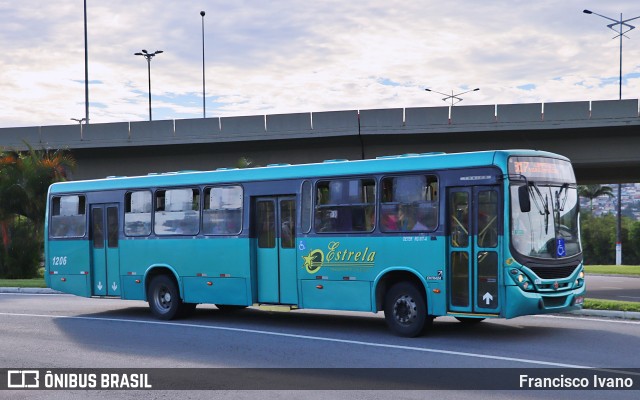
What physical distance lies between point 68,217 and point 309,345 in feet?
29.8

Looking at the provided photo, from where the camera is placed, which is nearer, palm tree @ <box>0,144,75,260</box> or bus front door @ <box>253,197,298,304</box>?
bus front door @ <box>253,197,298,304</box>

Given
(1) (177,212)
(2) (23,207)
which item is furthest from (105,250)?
(2) (23,207)

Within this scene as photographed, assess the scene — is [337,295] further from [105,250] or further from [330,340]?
[105,250]

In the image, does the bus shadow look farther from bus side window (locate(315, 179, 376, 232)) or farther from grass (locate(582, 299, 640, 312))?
grass (locate(582, 299, 640, 312))

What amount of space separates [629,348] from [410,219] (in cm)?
402

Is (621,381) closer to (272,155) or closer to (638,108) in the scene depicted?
(638,108)

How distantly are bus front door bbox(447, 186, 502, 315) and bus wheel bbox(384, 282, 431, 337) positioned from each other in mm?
586

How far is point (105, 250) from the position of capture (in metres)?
19.2

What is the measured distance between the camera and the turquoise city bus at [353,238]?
13336mm

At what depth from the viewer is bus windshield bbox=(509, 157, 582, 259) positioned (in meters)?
13.2

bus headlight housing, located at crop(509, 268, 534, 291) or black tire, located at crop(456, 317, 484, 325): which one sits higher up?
bus headlight housing, located at crop(509, 268, 534, 291)

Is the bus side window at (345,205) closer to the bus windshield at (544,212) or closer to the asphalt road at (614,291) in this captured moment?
the bus windshield at (544,212)

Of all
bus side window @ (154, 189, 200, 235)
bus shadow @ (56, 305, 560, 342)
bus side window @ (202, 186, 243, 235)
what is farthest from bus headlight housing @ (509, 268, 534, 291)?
bus side window @ (154, 189, 200, 235)

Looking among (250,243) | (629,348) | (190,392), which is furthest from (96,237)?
(629,348)
